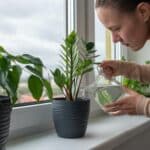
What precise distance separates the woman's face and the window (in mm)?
291

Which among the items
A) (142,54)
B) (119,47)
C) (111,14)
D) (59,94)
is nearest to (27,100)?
(59,94)

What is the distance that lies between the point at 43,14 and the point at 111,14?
364 millimetres

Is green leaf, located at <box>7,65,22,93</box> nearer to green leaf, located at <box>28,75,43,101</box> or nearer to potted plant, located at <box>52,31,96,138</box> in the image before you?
green leaf, located at <box>28,75,43,101</box>

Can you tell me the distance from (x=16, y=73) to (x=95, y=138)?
0.40 m

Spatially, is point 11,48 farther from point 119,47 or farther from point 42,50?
point 119,47

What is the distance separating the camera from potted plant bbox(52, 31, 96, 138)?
1.04m

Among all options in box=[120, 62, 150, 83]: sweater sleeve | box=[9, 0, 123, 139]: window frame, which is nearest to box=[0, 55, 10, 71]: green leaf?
box=[9, 0, 123, 139]: window frame

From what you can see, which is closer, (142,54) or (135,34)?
(135,34)

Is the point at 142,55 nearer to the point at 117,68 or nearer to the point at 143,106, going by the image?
the point at 117,68

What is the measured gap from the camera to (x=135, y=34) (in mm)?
988

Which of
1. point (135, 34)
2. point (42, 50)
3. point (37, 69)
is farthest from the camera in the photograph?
point (42, 50)

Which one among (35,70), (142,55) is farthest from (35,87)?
(142,55)

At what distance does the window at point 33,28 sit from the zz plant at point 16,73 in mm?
230

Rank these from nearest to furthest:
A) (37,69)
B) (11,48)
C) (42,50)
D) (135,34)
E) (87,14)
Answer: (37,69)
(135,34)
(11,48)
(42,50)
(87,14)
